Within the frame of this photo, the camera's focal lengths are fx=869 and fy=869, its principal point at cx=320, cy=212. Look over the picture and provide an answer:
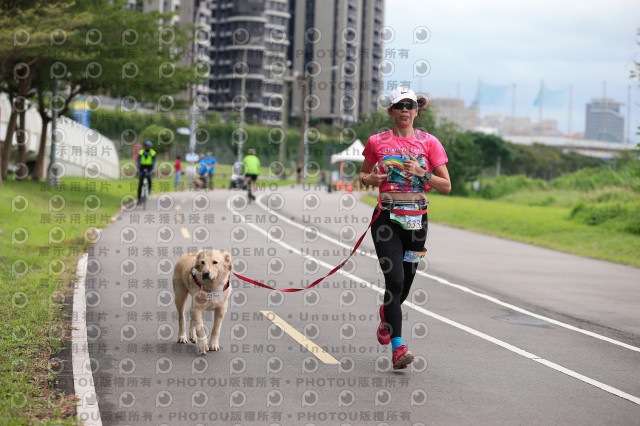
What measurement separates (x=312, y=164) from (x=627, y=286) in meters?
76.3

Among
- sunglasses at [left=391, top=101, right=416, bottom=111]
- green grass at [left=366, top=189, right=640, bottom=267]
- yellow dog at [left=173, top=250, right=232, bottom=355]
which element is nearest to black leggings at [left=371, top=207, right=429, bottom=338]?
sunglasses at [left=391, top=101, right=416, bottom=111]

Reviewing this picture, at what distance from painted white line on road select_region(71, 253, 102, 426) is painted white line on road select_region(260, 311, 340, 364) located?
2.09 m

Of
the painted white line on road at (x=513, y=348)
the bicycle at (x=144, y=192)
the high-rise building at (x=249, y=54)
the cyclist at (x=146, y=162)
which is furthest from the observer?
the high-rise building at (x=249, y=54)

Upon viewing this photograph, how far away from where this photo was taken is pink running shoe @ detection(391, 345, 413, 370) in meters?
7.33

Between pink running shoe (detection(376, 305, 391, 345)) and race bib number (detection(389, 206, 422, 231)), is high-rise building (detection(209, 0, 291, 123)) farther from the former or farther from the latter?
race bib number (detection(389, 206, 422, 231))

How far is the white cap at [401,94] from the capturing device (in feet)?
24.3

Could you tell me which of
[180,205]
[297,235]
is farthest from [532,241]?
[180,205]

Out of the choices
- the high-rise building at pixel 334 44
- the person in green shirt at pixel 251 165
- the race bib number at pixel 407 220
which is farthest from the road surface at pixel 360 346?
the high-rise building at pixel 334 44

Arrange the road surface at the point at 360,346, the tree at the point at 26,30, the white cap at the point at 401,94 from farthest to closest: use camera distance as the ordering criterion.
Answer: the tree at the point at 26,30 < the white cap at the point at 401,94 < the road surface at the point at 360,346

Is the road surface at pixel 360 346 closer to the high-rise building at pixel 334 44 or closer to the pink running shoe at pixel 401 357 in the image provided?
the pink running shoe at pixel 401 357

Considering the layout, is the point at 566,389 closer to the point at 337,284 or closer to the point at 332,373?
the point at 332,373

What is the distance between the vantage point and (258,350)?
830cm

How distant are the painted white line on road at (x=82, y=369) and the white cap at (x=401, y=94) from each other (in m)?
3.41

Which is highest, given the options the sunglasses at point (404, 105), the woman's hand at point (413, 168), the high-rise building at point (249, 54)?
the high-rise building at point (249, 54)
